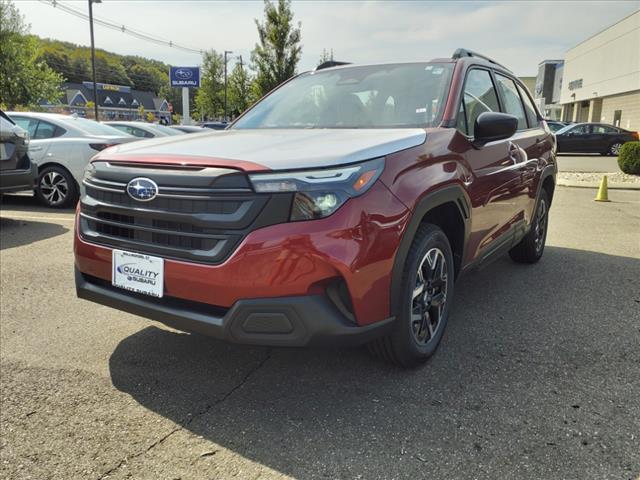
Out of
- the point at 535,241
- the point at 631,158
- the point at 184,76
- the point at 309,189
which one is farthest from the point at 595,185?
the point at 184,76

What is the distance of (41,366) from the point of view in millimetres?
3020

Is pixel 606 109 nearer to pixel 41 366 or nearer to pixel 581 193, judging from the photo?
pixel 581 193

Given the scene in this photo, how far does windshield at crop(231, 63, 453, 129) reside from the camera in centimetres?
324

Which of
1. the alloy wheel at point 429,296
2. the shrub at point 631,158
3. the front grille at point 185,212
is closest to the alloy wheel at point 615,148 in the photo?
the shrub at point 631,158

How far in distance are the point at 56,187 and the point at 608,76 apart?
44848 millimetres

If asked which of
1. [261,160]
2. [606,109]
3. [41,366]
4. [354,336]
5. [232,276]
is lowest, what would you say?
[41,366]

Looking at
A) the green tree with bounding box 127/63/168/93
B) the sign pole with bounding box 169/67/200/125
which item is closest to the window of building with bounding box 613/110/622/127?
the sign pole with bounding box 169/67/200/125

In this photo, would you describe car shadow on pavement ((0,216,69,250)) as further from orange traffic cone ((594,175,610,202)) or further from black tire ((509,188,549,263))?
orange traffic cone ((594,175,610,202))

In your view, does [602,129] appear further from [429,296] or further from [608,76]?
[429,296]

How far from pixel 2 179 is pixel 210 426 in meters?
5.52

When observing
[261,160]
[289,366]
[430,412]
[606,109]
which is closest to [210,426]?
[289,366]

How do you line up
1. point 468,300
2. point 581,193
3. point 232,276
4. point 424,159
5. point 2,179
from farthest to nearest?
point 581,193 → point 2,179 → point 468,300 → point 424,159 → point 232,276

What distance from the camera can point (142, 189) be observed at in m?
2.47

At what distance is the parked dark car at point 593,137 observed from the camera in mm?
23344
